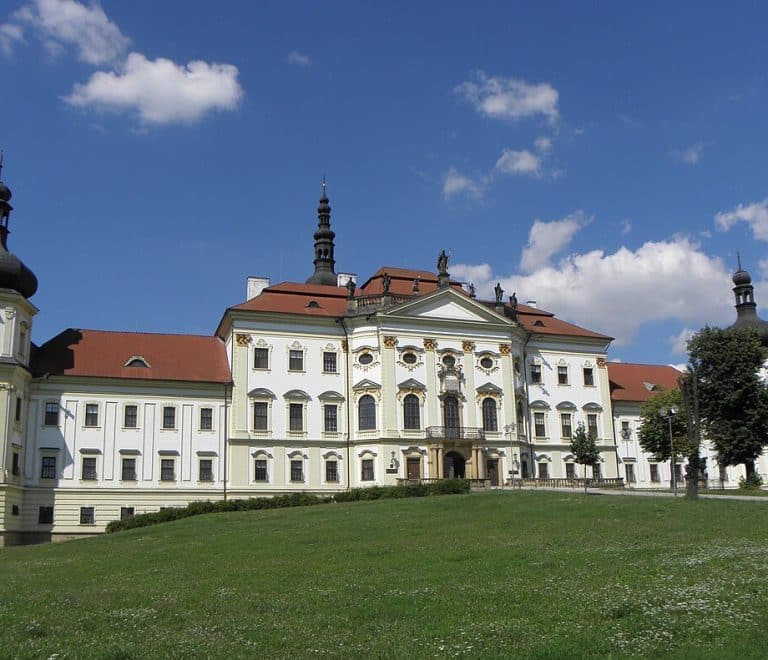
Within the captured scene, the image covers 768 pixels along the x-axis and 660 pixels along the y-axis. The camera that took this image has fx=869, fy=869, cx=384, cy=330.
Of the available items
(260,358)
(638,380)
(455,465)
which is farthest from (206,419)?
(638,380)

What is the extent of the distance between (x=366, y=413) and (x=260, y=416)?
6.94m

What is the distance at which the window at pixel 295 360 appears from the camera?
189ft

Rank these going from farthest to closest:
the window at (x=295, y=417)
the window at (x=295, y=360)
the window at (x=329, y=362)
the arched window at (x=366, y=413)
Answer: the window at (x=329, y=362), the window at (x=295, y=360), the arched window at (x=366, y=413), the window at (x=295, y=417)

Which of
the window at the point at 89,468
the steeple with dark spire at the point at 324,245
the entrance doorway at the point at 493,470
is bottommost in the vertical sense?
the entrance doorway at the point at 493,470

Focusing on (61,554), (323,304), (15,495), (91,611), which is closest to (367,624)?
(91,611)

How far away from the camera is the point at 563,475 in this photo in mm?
62125

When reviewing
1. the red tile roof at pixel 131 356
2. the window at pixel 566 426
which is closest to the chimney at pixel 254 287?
the red tile roof at pixel 131 356

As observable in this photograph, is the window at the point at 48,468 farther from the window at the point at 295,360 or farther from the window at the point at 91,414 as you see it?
the window at the point at 295,360

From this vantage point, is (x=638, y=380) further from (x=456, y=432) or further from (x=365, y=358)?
(x=365, y=358)

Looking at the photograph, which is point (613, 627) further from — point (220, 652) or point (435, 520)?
point (435, 520)

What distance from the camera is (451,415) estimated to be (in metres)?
58.3

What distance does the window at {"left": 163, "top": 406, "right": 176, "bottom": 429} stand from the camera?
5478 centimetres

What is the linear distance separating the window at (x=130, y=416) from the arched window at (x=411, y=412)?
1703 centimetres

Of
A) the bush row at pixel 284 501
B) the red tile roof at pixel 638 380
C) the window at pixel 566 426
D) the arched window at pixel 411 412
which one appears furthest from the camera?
the red tile roof at pixel 638 380
